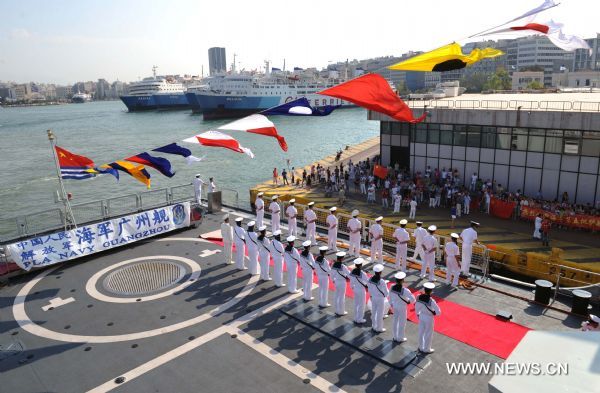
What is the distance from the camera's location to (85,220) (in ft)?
53.6

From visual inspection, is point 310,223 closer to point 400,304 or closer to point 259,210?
point 259,210

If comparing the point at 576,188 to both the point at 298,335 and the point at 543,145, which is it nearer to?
the point at 543,145

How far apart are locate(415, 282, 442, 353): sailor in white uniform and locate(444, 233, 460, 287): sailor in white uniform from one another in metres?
3.26

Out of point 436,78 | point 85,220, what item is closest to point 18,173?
point 85,220

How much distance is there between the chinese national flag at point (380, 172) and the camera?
1023 inches

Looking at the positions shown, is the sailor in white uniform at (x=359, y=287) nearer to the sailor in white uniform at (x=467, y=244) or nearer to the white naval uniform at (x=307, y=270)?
the white naval uniform at (x=307, y=270)

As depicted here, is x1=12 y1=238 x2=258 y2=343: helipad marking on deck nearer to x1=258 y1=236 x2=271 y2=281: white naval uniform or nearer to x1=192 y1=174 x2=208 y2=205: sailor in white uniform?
x1=258 y1=236 x2=271 y2=281: white naval uniform

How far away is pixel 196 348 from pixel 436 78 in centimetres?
19286

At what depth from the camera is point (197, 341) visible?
362 inches

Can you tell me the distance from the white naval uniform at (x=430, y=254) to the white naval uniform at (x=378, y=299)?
3.07m

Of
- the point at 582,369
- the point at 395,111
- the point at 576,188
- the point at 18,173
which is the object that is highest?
the point at 395,111

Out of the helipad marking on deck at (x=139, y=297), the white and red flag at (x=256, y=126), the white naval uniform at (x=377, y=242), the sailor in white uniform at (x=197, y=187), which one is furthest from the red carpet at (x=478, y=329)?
the sailor in white uniform at (x=197, y=187)

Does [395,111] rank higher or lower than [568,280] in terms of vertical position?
higher

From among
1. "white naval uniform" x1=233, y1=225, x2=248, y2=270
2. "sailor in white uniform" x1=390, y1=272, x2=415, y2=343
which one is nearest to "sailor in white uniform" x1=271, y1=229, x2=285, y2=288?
"white naval uniform" x1=233, y1=225, x2=248, y2=270
